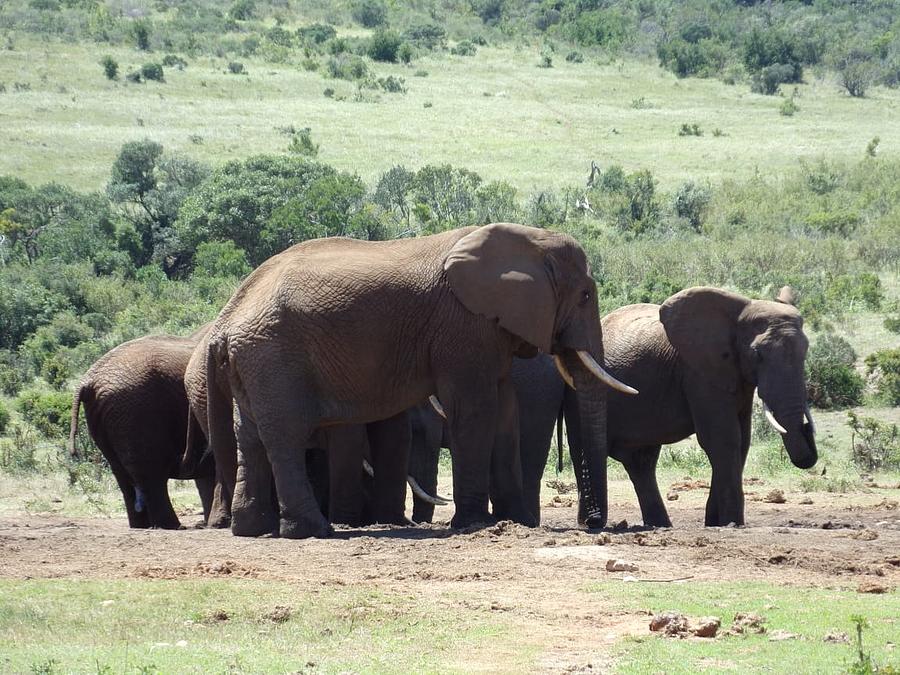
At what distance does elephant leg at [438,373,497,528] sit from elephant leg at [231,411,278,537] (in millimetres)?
1669

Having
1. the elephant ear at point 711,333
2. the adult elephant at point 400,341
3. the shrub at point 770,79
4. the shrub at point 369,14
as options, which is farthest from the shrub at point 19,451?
the shrub at point 369,14

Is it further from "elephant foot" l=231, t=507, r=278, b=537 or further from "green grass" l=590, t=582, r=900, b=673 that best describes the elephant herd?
"green grass" l=590, t=582, r=900, b=673

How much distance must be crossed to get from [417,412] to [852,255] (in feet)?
67.8

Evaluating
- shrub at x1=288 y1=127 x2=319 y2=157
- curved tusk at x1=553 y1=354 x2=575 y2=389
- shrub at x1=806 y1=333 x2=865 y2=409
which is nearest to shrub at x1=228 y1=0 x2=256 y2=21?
shrub at x1=288 y1=127 x2=319 y2=157

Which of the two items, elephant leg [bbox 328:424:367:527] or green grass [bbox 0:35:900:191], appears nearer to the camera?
elephant leg [bbox 328:424:367:527]

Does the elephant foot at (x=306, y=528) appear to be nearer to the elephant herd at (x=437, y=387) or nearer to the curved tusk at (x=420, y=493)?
the elephant herd at (x=437, y=387)

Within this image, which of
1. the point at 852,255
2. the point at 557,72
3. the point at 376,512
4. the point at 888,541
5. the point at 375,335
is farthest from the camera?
the point at 557,72

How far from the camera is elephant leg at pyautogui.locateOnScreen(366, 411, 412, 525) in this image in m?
14.0

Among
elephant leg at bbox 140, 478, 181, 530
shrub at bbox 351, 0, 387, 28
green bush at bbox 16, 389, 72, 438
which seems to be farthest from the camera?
shrub at bbox 351, 0, 387, 28

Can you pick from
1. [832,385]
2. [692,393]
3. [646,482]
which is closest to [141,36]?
[832,385]

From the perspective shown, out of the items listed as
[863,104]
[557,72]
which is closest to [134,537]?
[863,104]

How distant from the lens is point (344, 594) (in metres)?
9.90

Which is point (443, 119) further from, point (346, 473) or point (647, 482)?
point (346, 473)

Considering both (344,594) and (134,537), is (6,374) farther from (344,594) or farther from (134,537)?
(344,594)
